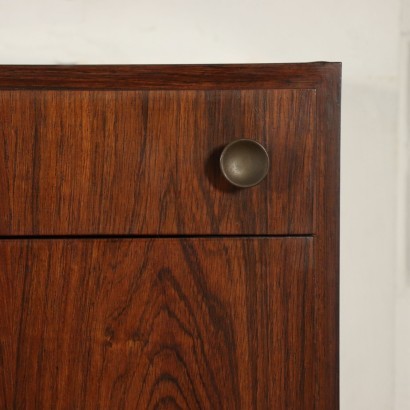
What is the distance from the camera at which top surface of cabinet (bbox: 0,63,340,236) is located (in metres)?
0.59

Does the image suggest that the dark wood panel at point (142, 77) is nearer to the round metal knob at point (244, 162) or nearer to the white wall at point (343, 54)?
the round metal knob at point (244, 162)

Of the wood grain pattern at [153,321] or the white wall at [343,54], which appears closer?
the wood grain pattern at [153,321]

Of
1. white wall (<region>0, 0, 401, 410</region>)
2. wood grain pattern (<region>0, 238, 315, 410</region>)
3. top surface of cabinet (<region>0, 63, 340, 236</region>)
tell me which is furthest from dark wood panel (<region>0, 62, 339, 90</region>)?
white wall (<region>0, 0, 401, 410</region>)

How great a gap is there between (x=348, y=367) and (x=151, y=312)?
39 centimetres

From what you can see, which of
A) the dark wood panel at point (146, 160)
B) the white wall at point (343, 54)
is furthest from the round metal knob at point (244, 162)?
the white wall at point (343, 54)

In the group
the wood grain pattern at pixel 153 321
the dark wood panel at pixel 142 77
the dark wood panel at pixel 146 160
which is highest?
the dark wood panel at pixel 142 77

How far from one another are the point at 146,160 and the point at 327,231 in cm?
17

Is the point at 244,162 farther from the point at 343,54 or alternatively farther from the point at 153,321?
the point at 343,54

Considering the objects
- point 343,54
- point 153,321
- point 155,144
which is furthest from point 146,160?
point 343,54

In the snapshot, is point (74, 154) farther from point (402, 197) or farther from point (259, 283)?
point (402, 197)

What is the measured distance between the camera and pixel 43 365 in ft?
1.97

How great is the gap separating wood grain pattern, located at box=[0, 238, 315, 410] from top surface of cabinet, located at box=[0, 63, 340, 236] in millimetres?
22

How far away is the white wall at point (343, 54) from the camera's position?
0.87 m

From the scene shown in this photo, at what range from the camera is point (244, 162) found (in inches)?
23.1
